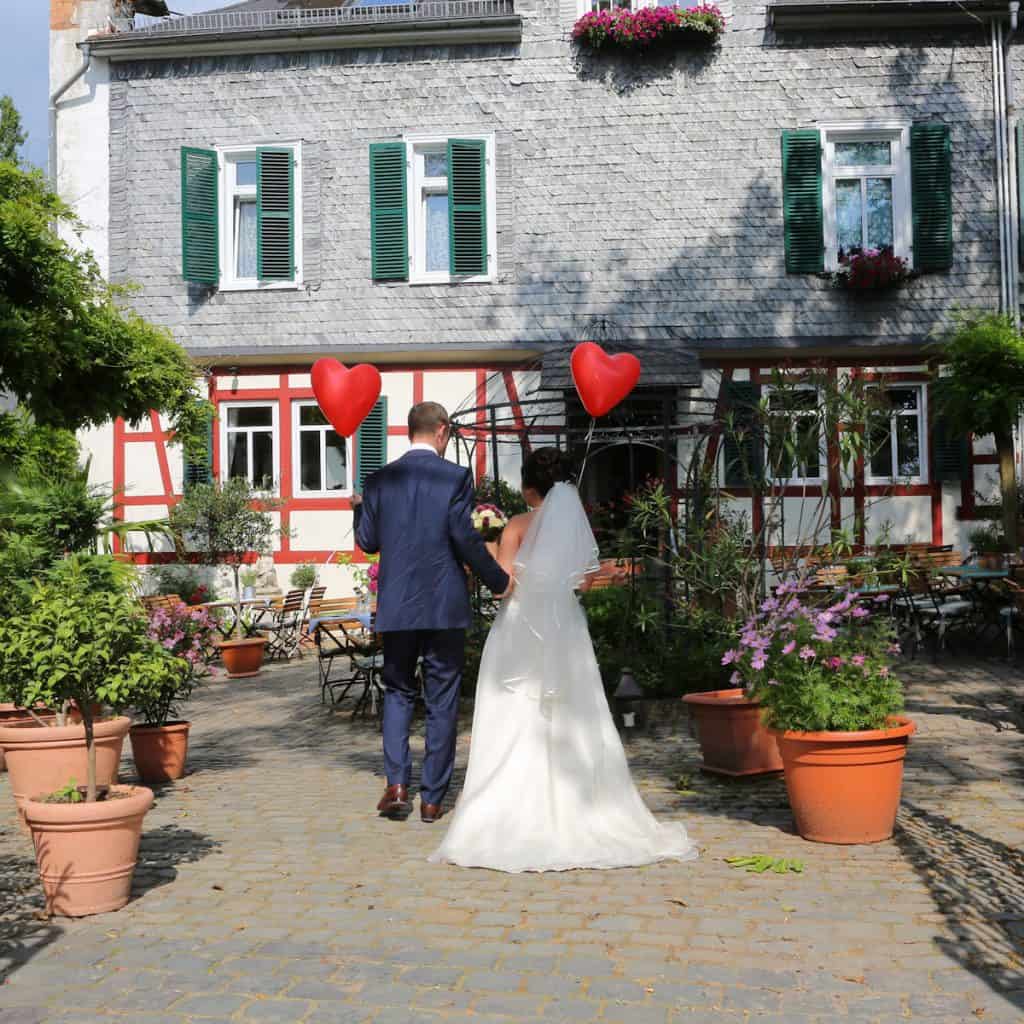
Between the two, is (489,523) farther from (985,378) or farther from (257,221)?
(257,221)

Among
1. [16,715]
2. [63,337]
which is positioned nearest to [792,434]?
[16,715]

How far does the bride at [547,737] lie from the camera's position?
5.53 metres

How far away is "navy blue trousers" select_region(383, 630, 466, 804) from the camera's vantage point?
20.8 feet

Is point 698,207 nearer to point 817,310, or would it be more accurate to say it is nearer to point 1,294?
point 817,310

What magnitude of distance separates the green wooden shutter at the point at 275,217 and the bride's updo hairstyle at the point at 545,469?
1214 centimetres

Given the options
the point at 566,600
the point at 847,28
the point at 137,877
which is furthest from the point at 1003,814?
the point at 847,28

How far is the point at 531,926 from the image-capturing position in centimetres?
450

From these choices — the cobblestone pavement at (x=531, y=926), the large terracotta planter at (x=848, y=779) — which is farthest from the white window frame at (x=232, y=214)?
the large terracotta planter at (x=848, y=779)

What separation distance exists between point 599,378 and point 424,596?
110 inches

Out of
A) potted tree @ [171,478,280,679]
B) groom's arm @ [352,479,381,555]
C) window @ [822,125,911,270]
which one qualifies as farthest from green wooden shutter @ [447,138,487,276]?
groom's arm @ [352,479,381,555]

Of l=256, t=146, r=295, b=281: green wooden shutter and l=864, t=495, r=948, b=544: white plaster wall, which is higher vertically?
l=256, t=146, r=295, b=281: green wooden shutter

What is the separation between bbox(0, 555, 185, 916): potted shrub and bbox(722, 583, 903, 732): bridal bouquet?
2.60 meters

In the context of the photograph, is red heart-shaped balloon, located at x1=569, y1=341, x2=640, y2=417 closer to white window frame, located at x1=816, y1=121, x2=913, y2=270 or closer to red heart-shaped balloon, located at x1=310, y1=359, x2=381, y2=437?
red heart-shaped balloon, located at x1=310, y1=359, x2=381, y2=437

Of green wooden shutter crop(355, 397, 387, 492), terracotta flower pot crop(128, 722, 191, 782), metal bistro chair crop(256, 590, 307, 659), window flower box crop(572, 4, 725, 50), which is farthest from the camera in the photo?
green wooden shutter crop(355, 397, 387, 492)
